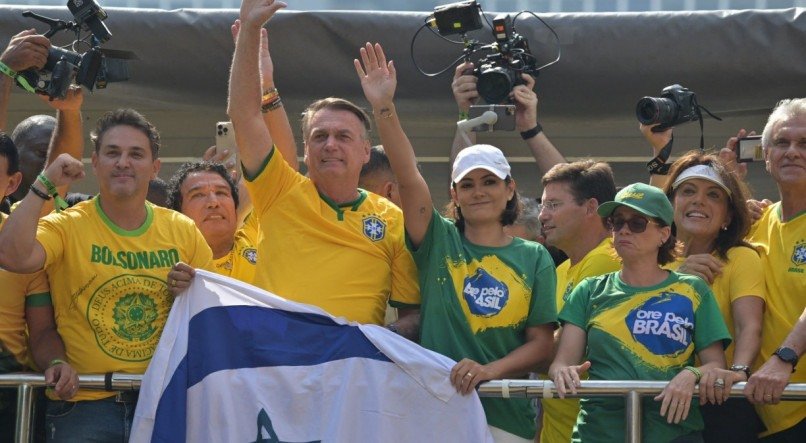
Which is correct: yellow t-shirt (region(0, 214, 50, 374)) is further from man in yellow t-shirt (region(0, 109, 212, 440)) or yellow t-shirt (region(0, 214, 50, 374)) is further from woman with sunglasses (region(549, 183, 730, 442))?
woman with sunglasses (region(549, 183, 730, 442))

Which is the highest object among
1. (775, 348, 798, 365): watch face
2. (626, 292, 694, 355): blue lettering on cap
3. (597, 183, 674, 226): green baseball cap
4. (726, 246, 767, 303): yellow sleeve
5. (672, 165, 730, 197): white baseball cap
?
(672, 165, 730, 197): white baseball cap

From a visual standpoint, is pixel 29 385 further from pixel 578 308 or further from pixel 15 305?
pixel 578 308

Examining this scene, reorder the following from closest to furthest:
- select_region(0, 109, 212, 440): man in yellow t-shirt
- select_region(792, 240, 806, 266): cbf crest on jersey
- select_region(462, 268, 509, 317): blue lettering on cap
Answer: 1. select_region(0, 109, 212, 440): man in yellow t-shirt
2. select_region(462, 268, 509, 317): blue lettering on cap
3. select_region(792, 240, 806, 266): cbf crest on jersey

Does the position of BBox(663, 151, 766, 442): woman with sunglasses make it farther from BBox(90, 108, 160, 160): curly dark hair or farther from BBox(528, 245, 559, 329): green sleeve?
BBox(90, 108, 160, 160): curly dark hair

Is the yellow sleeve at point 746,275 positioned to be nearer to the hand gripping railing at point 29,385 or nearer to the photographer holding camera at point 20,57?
the hand gripping railing at point 29,385

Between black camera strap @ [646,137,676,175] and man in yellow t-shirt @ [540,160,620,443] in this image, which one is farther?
black camera strap @ [646,137,676,175]

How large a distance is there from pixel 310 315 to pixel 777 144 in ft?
6.58

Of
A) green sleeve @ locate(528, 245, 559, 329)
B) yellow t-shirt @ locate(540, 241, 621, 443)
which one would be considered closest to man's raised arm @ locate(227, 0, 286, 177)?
green sleeve @ locate(528, 245, 559, 329)

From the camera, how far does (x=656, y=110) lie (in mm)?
5891

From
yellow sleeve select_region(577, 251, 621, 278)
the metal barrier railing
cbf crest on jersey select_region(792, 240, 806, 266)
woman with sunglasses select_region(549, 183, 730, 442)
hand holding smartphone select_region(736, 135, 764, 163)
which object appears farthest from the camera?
hand holding smartphone select_region(736, 135, 764, 163)

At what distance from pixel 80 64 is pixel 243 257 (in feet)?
3.56

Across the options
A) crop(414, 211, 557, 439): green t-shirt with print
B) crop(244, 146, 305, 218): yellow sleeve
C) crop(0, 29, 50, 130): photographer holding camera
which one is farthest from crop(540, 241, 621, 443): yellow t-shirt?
crop(0, 29, 50, 130): photographer holding camera

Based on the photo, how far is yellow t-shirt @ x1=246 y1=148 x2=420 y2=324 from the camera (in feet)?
16.1

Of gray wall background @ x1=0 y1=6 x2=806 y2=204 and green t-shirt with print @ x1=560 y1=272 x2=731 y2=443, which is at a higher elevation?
gray wall background @ x1=0 y1=6 x2=806 y2=204
